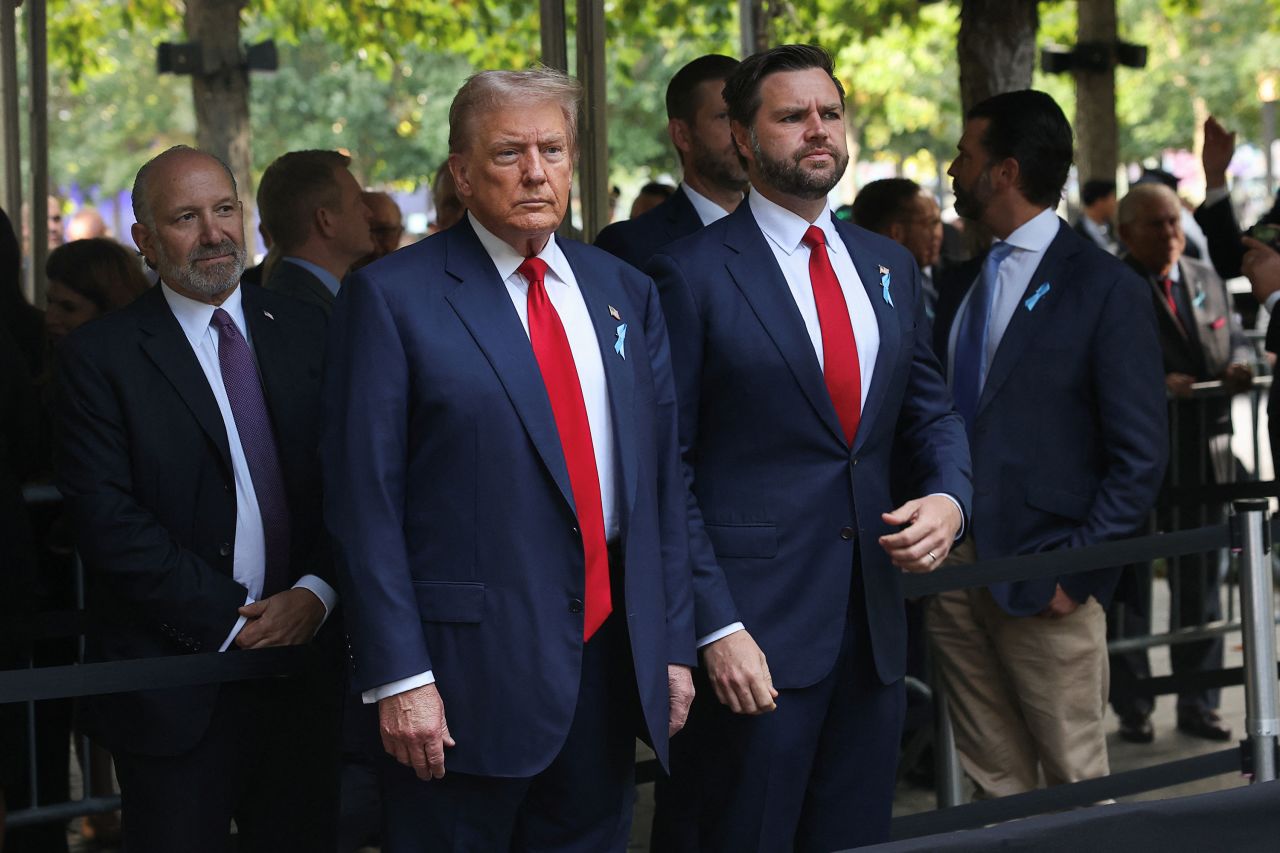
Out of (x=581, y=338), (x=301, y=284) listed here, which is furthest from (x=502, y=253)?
(x=301, y=284)

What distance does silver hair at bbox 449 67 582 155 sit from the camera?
3.18m

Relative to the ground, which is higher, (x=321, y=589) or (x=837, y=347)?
(x=837, y=347)

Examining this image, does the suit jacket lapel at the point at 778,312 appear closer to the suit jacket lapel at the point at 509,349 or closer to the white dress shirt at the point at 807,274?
the white dress shirt at the point at 807,274

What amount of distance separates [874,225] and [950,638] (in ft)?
10.2

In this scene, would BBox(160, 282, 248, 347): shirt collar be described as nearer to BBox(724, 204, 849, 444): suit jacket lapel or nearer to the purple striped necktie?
the purple striped necktie

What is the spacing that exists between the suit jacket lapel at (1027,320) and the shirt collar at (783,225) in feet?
3.60

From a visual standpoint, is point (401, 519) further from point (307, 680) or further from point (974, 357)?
point (974, 357)

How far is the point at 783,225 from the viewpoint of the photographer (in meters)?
3.78

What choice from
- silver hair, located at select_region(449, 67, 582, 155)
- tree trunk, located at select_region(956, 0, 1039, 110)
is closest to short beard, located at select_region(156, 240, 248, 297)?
silver hair, located at select_region(449, 67, 582, 155)

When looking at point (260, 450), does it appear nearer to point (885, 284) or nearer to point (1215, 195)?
point (885, 284)

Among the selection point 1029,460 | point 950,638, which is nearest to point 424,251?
point 1029,460

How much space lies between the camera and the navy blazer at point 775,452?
3656 mm

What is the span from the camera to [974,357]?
4922 mm

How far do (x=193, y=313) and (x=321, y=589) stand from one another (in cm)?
73
